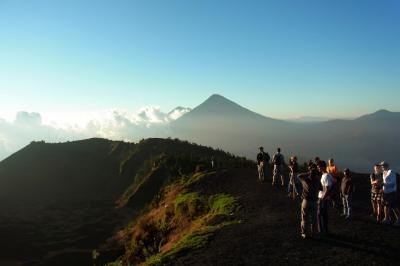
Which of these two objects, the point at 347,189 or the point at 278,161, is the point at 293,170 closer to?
the point at 278,161

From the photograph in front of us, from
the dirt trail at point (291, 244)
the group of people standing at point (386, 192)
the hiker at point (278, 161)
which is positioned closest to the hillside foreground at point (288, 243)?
the dirt trail at point (291, 244)

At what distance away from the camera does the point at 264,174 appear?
110 ft

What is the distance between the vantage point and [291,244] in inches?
653

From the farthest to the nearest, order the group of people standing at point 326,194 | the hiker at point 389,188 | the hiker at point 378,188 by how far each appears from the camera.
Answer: the hiker at point 378,188 → the hiker at point 389,188 → the group of people standing at point 326,194

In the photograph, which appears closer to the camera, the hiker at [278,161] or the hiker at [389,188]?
the hiker at [389,188]

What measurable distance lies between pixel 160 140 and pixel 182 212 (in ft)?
159

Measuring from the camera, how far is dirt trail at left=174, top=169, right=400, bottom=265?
14844mm

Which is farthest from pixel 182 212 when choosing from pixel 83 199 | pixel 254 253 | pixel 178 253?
pixel 83 199

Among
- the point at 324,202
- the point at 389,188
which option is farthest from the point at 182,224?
the point at 389,188

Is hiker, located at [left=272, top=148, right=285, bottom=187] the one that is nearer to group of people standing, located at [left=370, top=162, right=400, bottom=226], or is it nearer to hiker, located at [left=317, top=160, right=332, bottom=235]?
group of people standing, located at [left=370, top=162, right=400, bottom=226]

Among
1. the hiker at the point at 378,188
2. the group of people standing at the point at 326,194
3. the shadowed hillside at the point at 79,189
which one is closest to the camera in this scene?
the group of people standing at the point at 326,194

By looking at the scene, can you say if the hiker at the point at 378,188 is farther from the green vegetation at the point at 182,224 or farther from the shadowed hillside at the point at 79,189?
the shadowed hillside at the point at 79,189

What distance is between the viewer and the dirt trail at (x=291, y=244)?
14.8 meters

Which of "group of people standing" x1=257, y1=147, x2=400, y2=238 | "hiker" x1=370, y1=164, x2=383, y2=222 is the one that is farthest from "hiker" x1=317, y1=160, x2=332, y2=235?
"hiker" x1=370, y1=164, x2=383, y2=222
